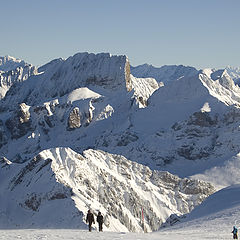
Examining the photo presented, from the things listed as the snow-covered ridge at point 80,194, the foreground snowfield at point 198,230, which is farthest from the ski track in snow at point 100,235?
the snow-covered ridge at point 80,194

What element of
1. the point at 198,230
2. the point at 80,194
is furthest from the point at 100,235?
the point at 80,194

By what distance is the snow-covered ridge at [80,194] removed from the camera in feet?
497

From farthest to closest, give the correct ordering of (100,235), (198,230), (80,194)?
(80,194) < (198,230) < (100,235)

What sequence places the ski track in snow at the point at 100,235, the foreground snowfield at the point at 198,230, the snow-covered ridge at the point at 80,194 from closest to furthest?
the ski track in snow at the point at 100,235
the foreground snowfield at the point at 198,230
the snow-covered ridge at the point at 80,194

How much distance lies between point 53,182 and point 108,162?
3724 cm

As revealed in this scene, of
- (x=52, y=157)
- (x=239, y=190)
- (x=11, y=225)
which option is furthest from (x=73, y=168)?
(x=239, y=190)

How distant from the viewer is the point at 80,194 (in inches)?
6388

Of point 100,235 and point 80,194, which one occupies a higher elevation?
point 80,194

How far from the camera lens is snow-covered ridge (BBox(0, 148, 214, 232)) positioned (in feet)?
497

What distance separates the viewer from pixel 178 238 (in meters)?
58.6

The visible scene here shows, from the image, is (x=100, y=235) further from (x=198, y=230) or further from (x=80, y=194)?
(x=80, y=194)

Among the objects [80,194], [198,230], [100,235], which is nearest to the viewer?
[100,235]

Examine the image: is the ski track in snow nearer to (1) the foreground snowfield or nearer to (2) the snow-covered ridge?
(1) the foreground snowfield

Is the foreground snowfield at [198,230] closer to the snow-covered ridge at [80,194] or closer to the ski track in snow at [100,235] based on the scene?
the ski track in snow at [100,235]
